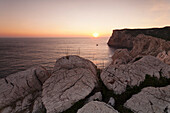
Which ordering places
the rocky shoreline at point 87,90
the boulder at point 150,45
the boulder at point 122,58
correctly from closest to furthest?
the rocky shoreline at point 87,90 → the boulder at point 122,58 → the boulder at point 150,45

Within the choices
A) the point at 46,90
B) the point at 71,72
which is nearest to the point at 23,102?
the point at 46,90

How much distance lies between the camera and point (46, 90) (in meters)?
9.71

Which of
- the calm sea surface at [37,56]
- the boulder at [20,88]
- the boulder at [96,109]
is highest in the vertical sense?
the boulder at [96,109]

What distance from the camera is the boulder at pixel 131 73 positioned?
32.7 feet

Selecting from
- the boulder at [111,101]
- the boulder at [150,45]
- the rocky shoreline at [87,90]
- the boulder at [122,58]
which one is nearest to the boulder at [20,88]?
the rocky shoreline at [87,90]

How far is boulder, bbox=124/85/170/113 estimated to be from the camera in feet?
23.7

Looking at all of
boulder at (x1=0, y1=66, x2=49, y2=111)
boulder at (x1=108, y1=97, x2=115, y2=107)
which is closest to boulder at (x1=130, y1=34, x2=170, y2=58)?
boulder at (x1=108, y1=97, x2=115, y2=107)

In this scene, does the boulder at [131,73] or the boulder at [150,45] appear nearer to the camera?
the boulder at [131,73]

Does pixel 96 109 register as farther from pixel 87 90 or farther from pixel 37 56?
pixel 37 56

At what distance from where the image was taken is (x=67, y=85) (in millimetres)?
9820

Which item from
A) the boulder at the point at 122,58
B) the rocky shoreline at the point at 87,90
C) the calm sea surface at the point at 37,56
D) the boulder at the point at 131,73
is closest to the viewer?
the rocky shoreline at the point at 87,90

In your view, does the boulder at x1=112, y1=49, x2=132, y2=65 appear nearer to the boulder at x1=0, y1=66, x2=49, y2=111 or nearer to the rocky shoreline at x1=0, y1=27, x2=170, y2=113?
the rocky shoreline at x1=0, y1=27, x2=170, y2=113

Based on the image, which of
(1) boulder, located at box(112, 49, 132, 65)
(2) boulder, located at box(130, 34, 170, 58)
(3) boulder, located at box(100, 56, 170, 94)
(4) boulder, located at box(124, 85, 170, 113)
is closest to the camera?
(4) boulder, located at box(124, 85, 170, 113)

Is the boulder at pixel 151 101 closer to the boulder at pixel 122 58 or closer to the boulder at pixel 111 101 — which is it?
the boulder at pixel 111 101
